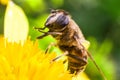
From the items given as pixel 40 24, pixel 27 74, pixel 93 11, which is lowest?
pixel 27 74

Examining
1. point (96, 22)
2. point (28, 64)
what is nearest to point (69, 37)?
point (28, 64)

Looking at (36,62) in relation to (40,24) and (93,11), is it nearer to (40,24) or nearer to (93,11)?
(40,24)

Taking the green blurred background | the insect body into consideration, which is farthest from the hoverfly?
the green blurred background

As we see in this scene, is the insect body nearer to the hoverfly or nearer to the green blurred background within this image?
the hoverfly

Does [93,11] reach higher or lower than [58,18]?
higher

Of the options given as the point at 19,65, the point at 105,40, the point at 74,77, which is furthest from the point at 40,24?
the point at 19,65
